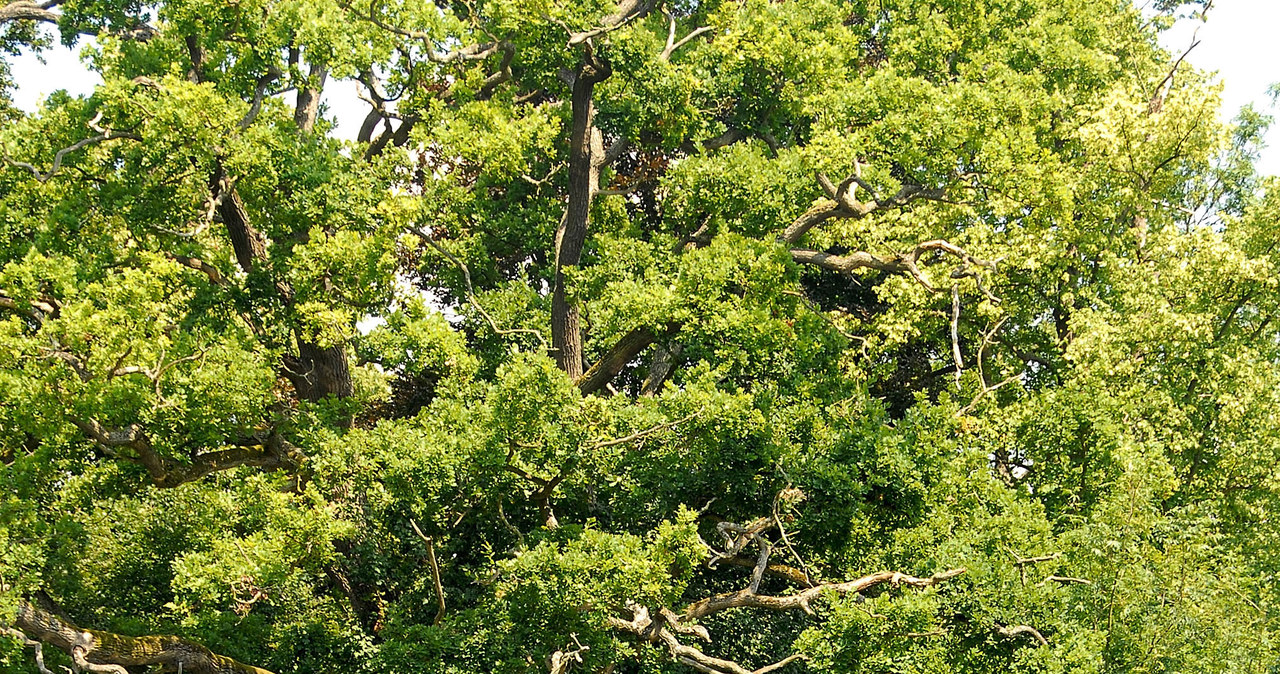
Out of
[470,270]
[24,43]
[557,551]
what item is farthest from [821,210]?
[24,43]

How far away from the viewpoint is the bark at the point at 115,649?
1223 centimetres

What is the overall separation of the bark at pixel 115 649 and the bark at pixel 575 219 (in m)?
6.29

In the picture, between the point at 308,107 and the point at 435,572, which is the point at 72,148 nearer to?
the point at 308,107

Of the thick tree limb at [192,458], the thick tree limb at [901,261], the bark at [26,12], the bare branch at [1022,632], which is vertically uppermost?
the bark at [26,12]

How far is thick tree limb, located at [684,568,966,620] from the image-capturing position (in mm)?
13047

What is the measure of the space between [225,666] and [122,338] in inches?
171

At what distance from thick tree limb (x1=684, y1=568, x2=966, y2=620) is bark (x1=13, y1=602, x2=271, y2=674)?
5.74 m

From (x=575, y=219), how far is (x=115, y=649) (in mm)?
8883

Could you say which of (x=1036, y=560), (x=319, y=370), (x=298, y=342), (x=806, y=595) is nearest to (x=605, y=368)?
(x=319, y=370)

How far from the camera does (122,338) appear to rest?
40.9 ft

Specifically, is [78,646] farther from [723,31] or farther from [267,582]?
[723,31]

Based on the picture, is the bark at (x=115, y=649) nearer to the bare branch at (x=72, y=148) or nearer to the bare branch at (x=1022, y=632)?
the bare branch at (x=72, y=148)

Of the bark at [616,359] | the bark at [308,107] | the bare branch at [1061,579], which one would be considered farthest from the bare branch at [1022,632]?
the bark at [308,107]

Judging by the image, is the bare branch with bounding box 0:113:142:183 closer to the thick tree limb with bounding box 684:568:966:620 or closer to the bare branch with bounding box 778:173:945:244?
the thick tree limb with bounding box 684:568:966:620
